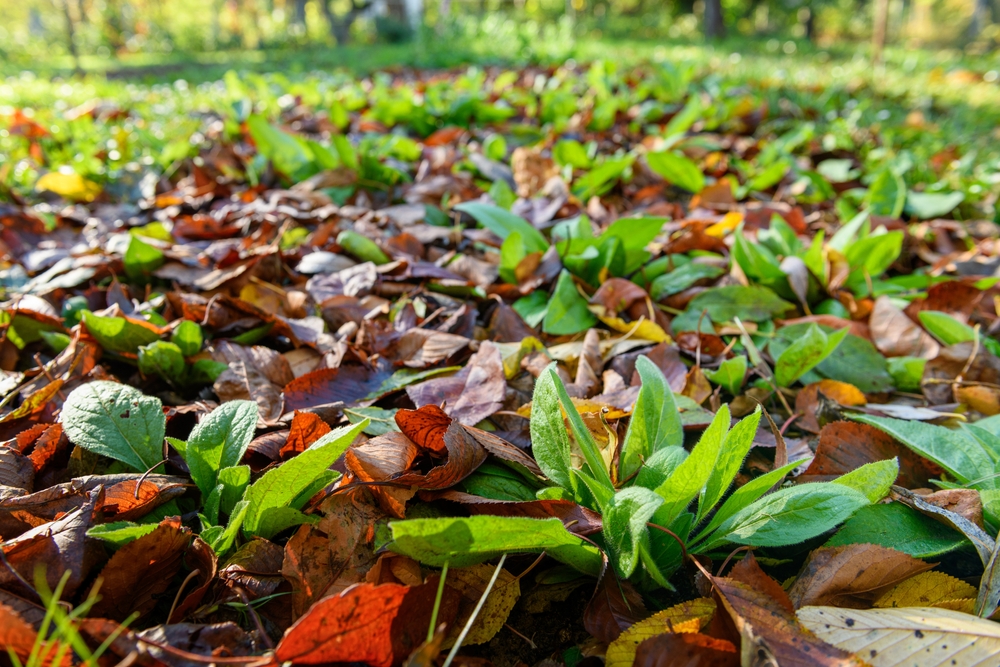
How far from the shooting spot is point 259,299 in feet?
6.27

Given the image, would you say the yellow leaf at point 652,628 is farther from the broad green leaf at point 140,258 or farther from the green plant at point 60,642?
the broad green leaf at point 140,258

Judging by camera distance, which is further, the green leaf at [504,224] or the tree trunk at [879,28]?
the tree trunk at [879,28]

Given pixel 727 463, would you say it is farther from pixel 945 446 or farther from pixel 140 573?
pixel 140 573

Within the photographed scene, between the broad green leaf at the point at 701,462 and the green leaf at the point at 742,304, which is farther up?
the broad green leaf at the point at 701,462

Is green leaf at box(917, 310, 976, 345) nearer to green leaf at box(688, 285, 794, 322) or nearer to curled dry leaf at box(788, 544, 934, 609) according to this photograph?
green leaf at box(688, 285, 794, 322)

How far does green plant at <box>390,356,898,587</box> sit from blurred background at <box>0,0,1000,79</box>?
7.06 metres

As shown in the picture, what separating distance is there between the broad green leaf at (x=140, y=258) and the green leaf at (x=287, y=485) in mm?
1260

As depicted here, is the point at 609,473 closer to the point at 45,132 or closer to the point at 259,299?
the point at 259,299

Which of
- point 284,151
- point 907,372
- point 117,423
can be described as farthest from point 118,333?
point 907,372

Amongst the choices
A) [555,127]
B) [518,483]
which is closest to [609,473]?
[518,483]

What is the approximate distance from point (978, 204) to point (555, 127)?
2.11 m

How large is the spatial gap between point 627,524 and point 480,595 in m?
0.26

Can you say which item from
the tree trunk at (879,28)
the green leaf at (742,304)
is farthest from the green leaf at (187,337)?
the tree trunk at (879,28)

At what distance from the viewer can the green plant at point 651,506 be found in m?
0.93
